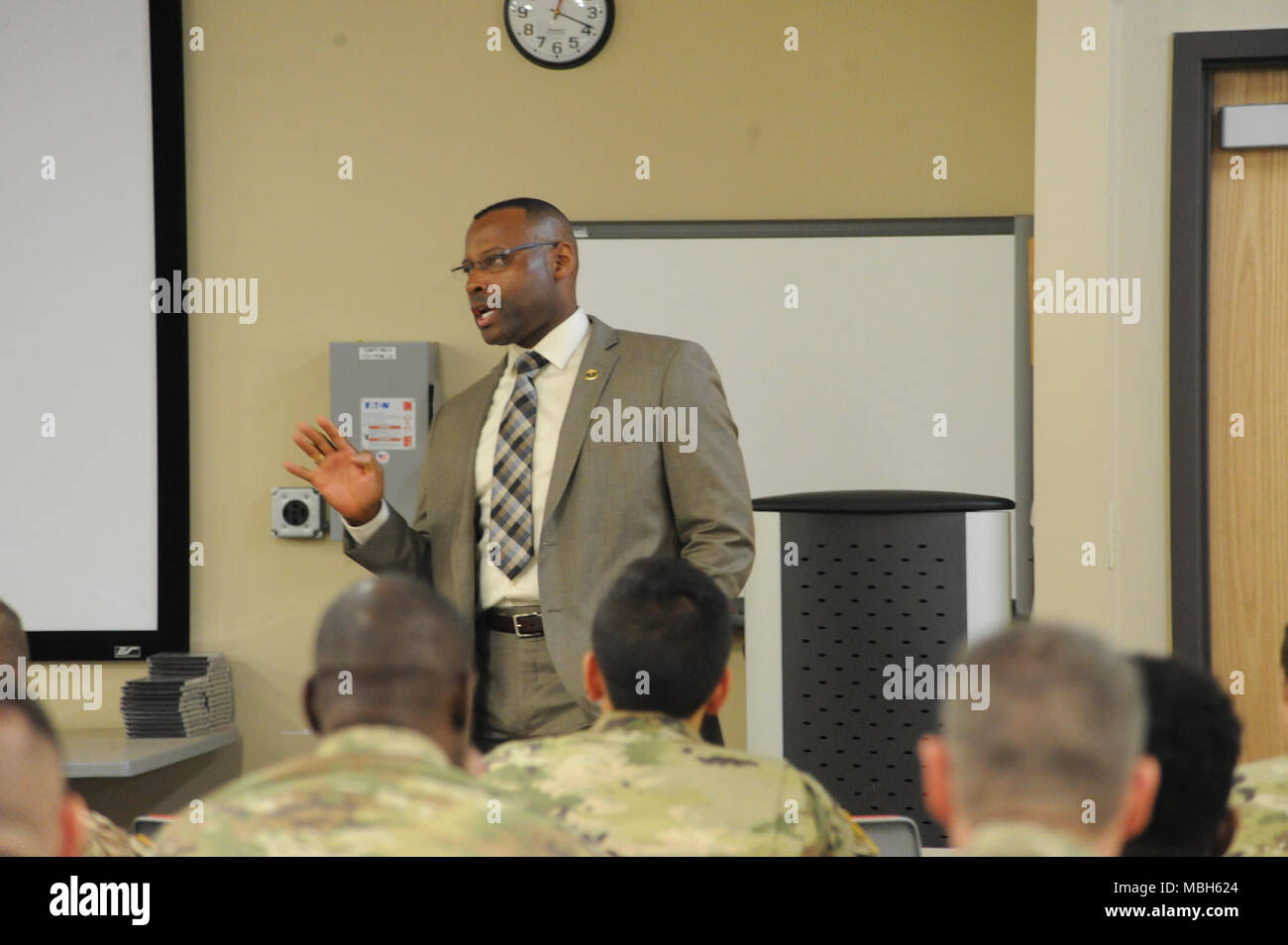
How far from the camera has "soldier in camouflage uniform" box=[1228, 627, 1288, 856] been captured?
4.35ft

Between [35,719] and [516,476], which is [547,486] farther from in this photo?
[35,719]

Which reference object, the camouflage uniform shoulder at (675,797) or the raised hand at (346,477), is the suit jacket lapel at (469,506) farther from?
the camouflage uniform shoulder at (675,797)

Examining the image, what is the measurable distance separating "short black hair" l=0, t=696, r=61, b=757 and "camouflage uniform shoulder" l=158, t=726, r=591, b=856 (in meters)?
0.19

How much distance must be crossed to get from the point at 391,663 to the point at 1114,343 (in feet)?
7.04

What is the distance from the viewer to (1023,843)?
2.79ft

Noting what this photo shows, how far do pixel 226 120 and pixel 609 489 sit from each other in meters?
2.06

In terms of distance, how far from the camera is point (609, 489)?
7.54ft

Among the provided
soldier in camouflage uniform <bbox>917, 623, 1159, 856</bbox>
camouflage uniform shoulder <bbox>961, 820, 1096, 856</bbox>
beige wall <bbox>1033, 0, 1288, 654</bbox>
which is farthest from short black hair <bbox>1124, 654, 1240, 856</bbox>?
beige wall <bbox>1033, 0, 1288, 654</bbox>

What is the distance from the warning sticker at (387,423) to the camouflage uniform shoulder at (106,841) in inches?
84.5

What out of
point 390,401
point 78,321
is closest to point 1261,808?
point 390,401

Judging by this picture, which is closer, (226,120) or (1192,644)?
(1192,644)

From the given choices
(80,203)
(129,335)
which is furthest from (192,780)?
(80,203)
